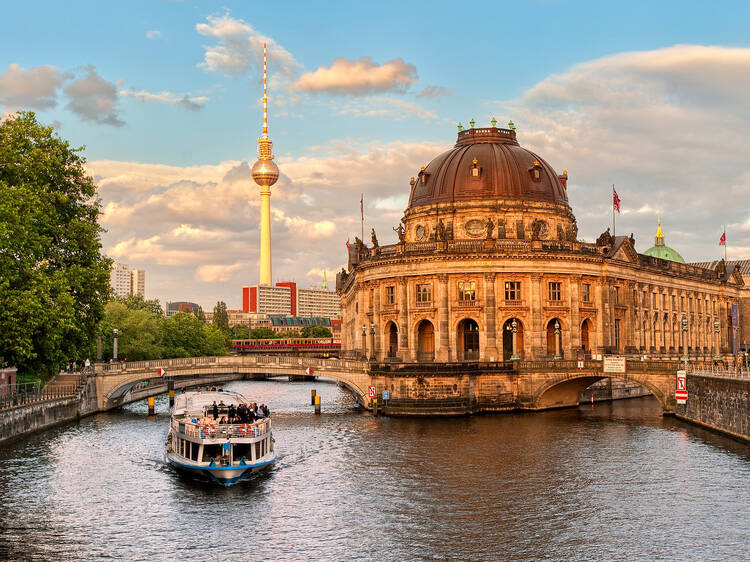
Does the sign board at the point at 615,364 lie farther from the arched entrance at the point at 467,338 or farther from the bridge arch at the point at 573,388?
the arched entrance at the point at 467,338

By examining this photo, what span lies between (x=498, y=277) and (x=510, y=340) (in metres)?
10.2

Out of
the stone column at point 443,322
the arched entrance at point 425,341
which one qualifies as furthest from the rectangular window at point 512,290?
the arched entrance at point 425,341

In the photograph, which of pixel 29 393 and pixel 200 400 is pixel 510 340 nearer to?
pixel 200 400

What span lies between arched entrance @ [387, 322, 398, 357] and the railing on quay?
38.3 meters

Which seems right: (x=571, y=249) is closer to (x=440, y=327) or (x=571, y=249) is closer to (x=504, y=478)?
(x=440, y=327)

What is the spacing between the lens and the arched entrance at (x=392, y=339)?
11157 cm

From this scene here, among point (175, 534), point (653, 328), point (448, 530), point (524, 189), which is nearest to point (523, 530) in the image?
point (448, 530)

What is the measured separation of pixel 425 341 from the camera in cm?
10950

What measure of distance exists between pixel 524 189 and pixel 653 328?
29.9 metres

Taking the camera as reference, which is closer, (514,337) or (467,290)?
(467,290)

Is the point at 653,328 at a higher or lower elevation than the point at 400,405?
higher

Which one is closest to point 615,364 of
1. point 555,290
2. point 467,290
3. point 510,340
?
point 555,290

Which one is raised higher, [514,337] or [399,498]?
[514,337]

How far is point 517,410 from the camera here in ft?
306
